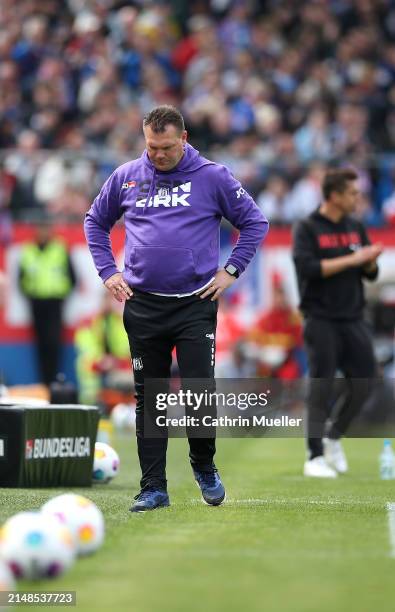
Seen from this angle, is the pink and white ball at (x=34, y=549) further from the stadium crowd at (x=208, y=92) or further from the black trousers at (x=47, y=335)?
the black trousers at (x=47, y=335)

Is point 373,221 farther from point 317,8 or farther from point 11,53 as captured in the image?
point 11,53

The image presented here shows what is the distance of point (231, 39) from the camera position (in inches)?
910

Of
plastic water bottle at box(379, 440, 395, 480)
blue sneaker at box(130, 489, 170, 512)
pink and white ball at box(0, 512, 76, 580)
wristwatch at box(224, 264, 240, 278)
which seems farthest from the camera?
plastic water bottle at box(379, 440, 395, 480)

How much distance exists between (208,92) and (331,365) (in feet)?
36.7

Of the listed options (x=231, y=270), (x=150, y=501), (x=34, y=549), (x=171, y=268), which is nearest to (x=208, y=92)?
(x=231, y=270)

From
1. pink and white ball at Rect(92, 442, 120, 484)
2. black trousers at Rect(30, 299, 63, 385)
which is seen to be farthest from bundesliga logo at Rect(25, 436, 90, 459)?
black trousers at Rect(30, 299, 63, 385)

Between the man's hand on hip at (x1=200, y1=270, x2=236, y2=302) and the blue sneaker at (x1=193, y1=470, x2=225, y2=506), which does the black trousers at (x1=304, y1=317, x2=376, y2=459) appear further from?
the man's hand on hip at (x1=200, y1=270, x2=236, y2=302)

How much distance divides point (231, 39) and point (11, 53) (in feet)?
12.3

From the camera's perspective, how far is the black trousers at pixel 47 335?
20.1 meters

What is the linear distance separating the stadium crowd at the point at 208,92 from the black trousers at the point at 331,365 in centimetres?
810

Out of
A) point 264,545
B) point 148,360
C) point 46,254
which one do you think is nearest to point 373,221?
point 46,254

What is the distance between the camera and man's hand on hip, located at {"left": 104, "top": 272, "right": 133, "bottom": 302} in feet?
26.4

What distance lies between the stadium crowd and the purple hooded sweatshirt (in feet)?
36.9

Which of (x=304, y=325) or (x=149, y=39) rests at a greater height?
(x=149, y=39)
